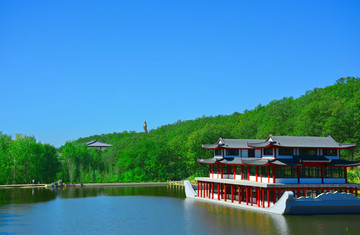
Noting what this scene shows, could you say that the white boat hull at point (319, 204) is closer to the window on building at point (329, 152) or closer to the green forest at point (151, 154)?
the window on building at point (329, 152)

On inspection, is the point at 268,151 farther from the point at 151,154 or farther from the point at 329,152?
the point at 151,154

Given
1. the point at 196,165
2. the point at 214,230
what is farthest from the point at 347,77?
the point at 214,230

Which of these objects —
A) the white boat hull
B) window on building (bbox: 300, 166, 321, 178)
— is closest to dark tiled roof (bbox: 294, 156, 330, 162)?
window on building (bbox: 300, 166, 321, 178)

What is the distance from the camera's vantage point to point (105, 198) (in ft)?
221

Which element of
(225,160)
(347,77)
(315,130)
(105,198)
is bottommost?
(105,198)

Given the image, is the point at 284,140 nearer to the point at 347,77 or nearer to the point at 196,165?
the point at 196,165

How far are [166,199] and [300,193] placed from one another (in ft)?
71.9

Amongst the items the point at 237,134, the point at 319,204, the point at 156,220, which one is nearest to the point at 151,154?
the point at 237,134

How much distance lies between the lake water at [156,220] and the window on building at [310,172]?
6.16 metres

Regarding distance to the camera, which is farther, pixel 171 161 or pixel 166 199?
pixel 171 161

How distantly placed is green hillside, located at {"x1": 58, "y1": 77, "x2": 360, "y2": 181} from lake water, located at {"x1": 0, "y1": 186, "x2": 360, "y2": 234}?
34.2 metres

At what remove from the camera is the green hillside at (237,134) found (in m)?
78.2

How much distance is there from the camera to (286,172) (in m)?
49.1

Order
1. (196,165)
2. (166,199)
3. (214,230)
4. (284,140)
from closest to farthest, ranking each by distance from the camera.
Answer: (214,230) → (284,140) → (166,199) → (196,165)
